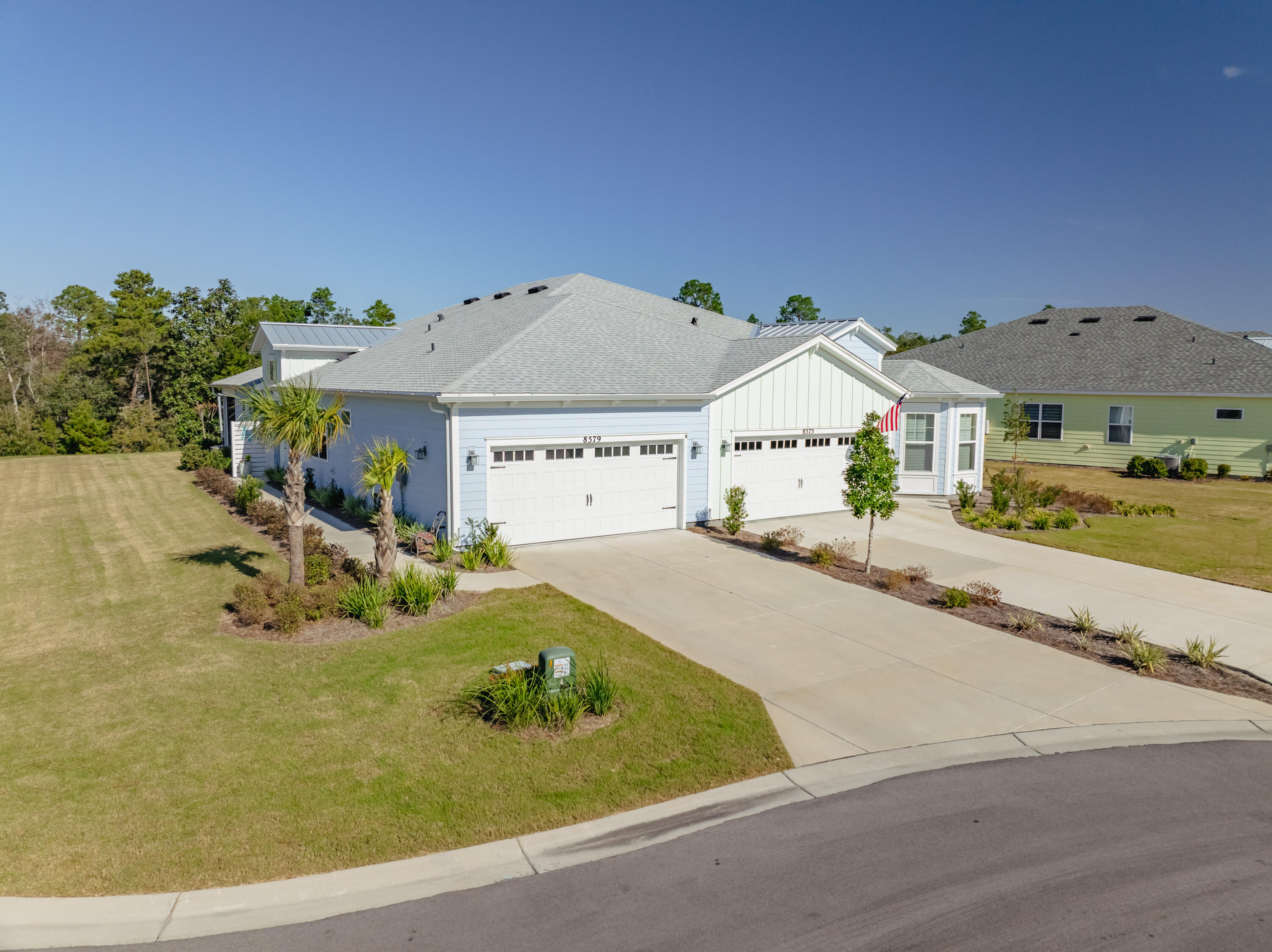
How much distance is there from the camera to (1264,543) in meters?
17.6

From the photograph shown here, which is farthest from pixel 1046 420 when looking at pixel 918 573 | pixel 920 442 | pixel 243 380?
pixel 243 380

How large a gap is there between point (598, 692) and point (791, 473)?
12793 mm

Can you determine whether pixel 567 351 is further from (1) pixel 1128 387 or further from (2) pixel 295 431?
(1) pixel 1128 387

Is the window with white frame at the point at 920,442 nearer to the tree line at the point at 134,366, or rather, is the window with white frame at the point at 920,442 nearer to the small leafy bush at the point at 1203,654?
the small leafy bush at the point at 1203,654

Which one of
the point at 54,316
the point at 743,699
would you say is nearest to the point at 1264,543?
the point at 743,699

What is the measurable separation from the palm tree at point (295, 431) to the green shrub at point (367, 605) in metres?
1.50

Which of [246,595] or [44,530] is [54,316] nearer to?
[44,530]

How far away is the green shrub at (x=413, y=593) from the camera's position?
11.5 m

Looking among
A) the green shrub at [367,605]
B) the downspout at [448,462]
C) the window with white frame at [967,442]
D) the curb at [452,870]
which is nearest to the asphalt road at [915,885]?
the curb at [452,870]

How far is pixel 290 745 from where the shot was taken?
750 centimetres

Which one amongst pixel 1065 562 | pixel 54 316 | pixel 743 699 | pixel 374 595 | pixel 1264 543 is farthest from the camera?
pixel 54 316

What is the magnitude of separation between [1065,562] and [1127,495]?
11.7 metres

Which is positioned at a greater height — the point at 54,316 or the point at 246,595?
the point at 54,316

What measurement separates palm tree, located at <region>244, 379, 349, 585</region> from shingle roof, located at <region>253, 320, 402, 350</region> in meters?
15.4
